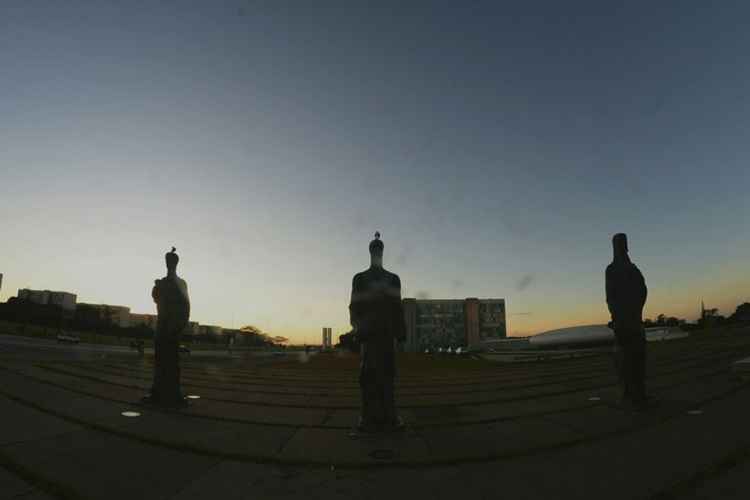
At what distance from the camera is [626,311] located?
21.2 feet

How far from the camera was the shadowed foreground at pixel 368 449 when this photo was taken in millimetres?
2833

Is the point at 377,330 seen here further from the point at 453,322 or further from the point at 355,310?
the point at 453,322

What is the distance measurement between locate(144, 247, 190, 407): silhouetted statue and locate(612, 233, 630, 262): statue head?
8.41 m

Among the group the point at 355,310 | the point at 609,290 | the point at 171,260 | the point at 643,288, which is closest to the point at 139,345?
the point at 171,260

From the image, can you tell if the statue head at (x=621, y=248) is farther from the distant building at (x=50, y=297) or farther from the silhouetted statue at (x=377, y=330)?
the distant building at (x=50, y=297)

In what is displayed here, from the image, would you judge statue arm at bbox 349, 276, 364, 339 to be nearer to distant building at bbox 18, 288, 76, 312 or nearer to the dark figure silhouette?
the dark figure silhouette

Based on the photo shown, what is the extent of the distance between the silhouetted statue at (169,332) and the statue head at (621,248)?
841cm

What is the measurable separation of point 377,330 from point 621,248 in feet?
16.7

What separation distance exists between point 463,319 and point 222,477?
12252 centimetres

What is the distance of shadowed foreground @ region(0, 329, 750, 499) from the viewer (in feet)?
9.29

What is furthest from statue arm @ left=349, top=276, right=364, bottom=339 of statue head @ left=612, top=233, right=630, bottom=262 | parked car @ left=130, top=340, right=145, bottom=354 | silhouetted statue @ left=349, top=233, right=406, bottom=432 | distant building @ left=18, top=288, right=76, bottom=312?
distant building @ left=18, top=288, right=76, bottom=312

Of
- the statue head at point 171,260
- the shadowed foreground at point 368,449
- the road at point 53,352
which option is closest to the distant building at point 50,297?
the road at point 53,352

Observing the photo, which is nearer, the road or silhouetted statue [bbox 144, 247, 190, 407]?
silhouetted statue [bbox 144, 247, 190, 407]

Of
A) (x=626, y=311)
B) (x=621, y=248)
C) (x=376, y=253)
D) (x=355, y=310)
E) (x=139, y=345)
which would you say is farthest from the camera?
(x=139, y=345)
